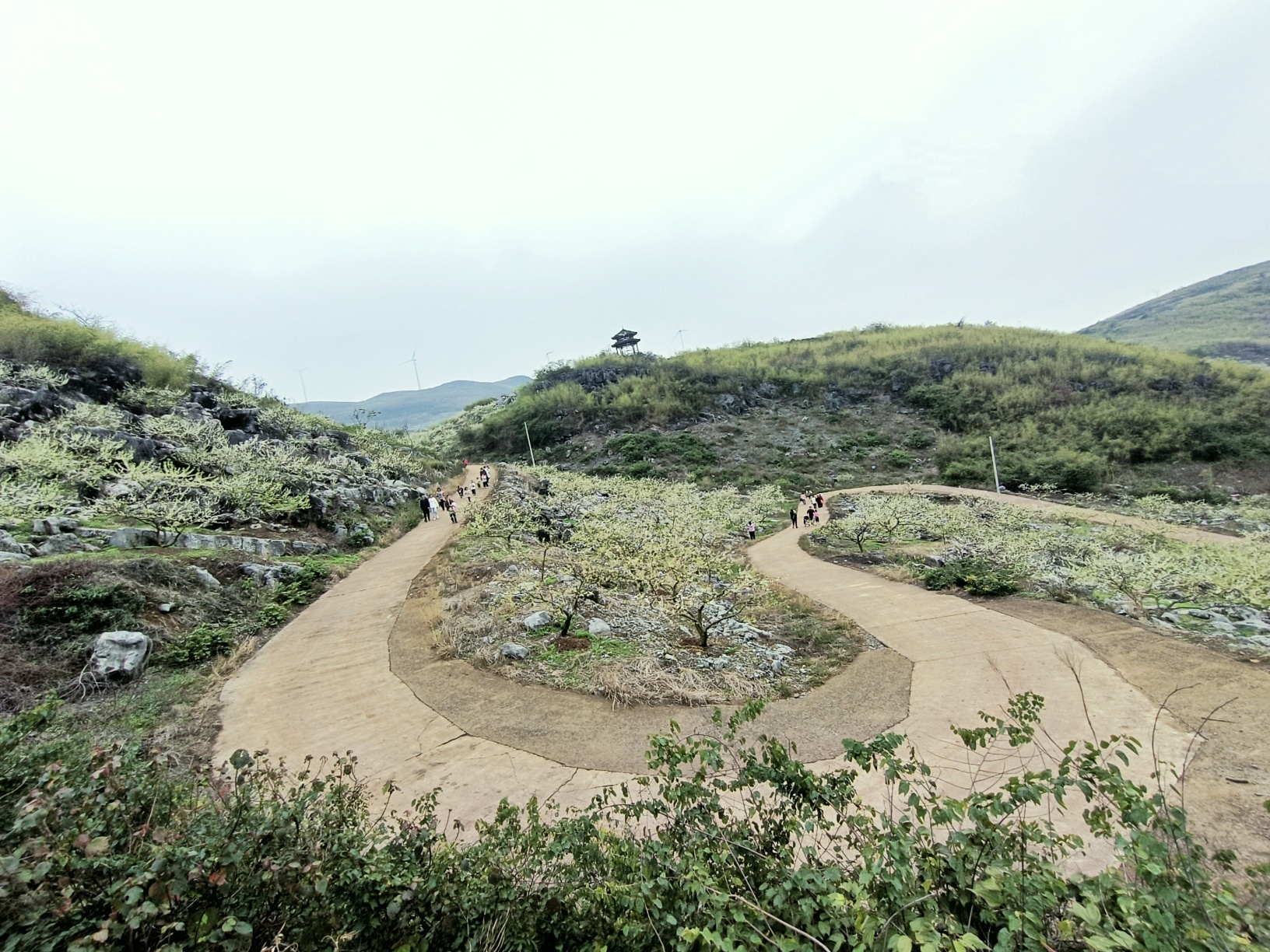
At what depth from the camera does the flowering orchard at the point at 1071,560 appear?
8766 millimetres

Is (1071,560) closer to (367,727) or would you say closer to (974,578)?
(974,578)

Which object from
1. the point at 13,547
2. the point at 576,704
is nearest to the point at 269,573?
the point at 13,547

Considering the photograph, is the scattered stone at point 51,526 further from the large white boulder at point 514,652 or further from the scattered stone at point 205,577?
the large white boulder at point 514,652

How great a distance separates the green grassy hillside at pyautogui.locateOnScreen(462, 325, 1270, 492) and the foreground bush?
3390 cm

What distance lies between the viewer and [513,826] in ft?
9.63

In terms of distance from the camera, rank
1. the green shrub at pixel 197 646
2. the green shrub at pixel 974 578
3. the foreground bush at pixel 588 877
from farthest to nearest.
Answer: the green shrub at pixel 974 578
the green shrub at pixel 197 646
the foreground bush at pixel 588 877

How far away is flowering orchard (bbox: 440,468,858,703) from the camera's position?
24.3 feet

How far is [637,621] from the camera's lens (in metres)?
9.92

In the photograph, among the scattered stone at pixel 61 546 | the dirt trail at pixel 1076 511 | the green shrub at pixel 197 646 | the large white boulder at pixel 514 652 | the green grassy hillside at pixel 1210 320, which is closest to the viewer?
the green shrub at pixel 197 646

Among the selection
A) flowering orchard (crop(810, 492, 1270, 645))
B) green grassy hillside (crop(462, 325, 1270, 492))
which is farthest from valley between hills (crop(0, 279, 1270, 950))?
green grassy hillside (crop(462, 325, 1270, 492))

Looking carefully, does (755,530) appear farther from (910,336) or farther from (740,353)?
(910,336)

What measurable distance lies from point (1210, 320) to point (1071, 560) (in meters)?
129

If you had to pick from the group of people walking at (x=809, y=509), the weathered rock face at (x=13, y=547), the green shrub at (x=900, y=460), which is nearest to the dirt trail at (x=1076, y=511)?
the group of people walking at (x=809, y=509)

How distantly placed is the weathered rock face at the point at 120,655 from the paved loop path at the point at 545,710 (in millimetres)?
1263
